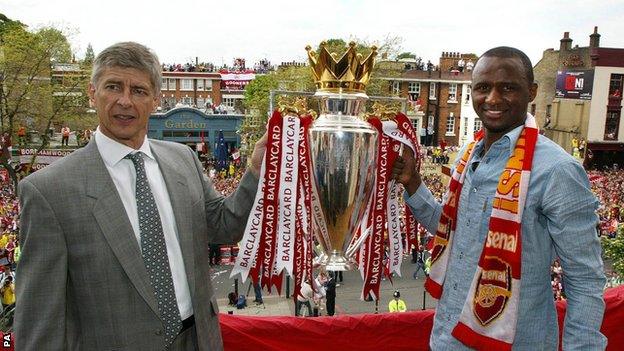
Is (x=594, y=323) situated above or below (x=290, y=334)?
above

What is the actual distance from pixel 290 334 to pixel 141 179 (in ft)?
5.56

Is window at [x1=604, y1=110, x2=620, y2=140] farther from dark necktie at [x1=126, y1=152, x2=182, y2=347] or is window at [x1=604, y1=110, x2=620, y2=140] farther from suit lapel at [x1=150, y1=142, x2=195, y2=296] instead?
dark necktie at [x1=126, y1=152, x2=182, y2=347]

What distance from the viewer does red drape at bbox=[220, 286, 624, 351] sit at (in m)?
3.09

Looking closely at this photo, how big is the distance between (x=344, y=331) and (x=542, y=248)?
A: 1.77 metres

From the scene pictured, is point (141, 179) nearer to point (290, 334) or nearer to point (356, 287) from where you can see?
point (290, 334)

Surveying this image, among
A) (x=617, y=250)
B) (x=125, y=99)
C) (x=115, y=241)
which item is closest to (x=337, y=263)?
(x=115, y=241)

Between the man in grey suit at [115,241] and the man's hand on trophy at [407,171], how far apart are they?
3.19 feet

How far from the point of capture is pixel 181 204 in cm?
196

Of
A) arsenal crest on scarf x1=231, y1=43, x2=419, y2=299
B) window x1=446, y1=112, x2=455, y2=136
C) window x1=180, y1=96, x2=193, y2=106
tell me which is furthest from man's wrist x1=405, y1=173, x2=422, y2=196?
window x1=180, y1=96, x2=193, y2=106

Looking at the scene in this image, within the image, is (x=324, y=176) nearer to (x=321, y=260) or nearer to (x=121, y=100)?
(x=321, y=260)

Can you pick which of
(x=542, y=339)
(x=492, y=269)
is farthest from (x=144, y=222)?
(x=542, y=339)

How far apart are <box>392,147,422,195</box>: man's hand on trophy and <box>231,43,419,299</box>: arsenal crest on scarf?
0.09 ft

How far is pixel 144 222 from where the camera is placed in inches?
71.4

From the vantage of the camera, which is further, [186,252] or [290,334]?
[290,334]
